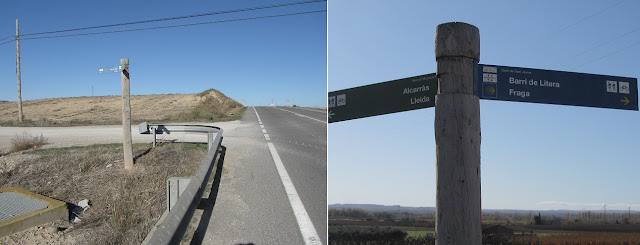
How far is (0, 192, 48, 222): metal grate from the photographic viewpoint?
5367 mm

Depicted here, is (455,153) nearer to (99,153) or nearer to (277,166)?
(277,166)

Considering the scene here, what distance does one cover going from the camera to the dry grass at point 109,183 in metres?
4.56

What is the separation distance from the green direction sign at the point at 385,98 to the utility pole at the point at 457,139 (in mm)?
182

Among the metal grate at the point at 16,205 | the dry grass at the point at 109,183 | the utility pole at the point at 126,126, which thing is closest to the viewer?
the dry grass at the point at 109,183

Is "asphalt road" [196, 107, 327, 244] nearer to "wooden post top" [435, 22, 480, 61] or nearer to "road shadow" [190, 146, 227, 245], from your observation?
"road shadow" [190, 146, 227, 245]

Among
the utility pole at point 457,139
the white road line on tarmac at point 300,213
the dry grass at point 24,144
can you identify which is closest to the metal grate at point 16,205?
the white road line on tarmac at point 300,213

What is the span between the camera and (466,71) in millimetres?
2117

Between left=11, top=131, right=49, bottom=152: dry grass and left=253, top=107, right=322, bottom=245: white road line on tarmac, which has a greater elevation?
left=11, top=131, right=49, bottom=152: dry grass

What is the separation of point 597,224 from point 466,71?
6613 millimetres

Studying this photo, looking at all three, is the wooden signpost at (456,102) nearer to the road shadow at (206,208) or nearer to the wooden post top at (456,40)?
the wooden post top at (456,40)

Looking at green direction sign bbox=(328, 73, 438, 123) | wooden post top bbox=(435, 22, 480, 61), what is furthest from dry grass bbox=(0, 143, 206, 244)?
wooden post top bbox=(435, 22, 480, 61)

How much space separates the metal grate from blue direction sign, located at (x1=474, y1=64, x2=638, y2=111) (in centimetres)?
551

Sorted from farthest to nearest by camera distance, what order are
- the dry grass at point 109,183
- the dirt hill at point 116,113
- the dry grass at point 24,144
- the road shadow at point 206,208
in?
the dirt hill at point 116,113 < the dry grass at point 24,144 < the dry grass at point 109,183 < the road shadow at point 206,208

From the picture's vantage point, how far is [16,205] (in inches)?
224
